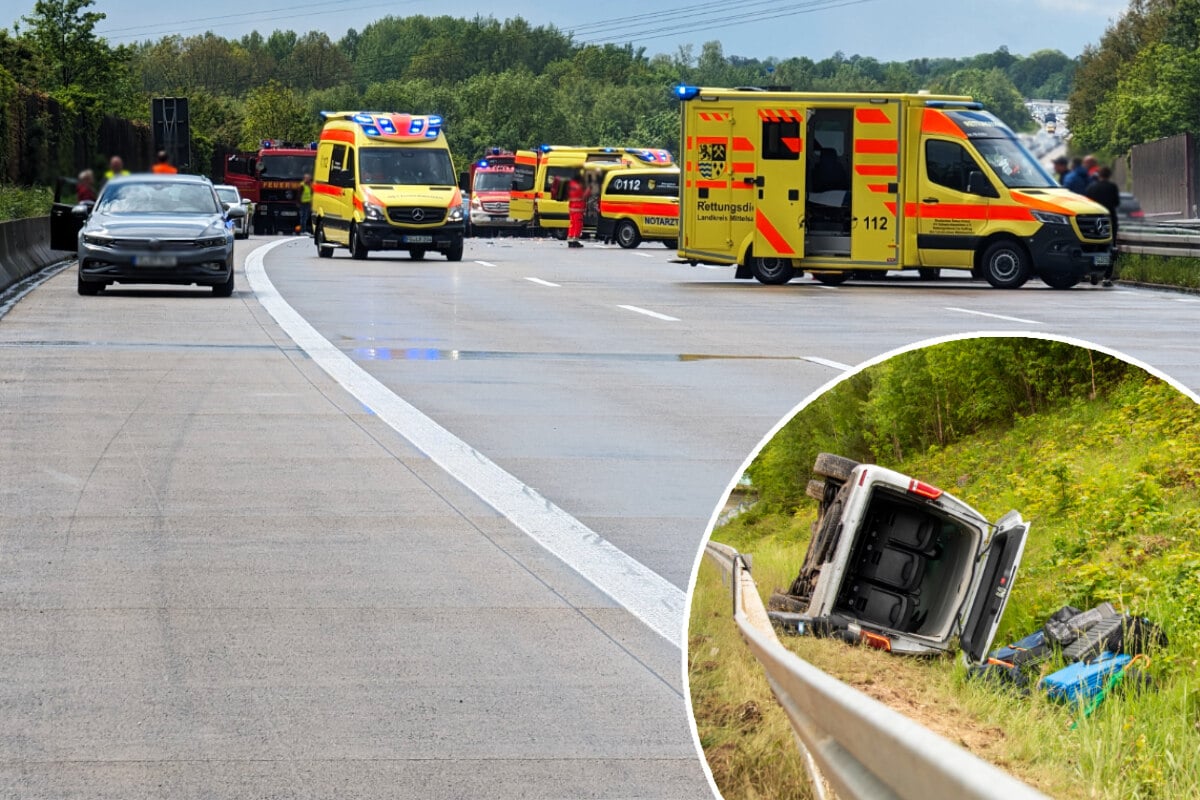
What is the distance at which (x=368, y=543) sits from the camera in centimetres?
889

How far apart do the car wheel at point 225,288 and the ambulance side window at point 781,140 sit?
801cm

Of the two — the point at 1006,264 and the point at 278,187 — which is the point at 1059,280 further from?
the point at 278,187

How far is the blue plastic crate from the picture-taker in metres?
2.18

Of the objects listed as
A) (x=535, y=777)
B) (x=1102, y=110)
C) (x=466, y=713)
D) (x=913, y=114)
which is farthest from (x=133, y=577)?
(x=1102, y=110)

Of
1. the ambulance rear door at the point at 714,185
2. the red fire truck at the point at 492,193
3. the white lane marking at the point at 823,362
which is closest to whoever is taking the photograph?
the white lane marking at the point at 823,362

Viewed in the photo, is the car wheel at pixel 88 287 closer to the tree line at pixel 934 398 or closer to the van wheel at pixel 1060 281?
the van wheel at pixel 1060 281

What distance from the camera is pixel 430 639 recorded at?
7.01 metres

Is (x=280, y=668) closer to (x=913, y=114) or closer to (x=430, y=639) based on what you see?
(x=430, y=639)

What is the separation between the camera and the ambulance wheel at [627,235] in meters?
50.9

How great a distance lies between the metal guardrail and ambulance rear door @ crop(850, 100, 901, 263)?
89.0 feet

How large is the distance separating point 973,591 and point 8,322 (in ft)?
65.2

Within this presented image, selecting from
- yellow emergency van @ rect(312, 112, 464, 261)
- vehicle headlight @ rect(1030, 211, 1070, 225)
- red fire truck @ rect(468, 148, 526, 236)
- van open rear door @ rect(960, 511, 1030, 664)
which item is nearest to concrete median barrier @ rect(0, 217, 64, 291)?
yellow emergency van @ rect(312, 112, 464, 261)

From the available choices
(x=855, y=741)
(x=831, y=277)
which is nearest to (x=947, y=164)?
(x=831, y=277)

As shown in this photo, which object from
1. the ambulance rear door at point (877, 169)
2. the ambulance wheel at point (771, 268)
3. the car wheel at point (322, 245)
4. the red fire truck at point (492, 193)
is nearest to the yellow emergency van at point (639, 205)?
the car wheel at point (322, 245)
